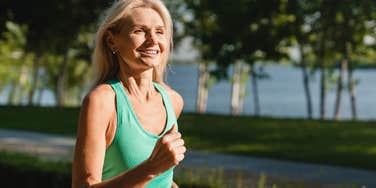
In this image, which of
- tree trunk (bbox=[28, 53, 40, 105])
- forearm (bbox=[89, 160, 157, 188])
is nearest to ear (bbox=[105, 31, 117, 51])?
forearm (bbox=[89, 160, 157, 188])

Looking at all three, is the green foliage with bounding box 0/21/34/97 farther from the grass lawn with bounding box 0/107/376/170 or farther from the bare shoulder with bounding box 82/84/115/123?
the bare shoulder with bounding box 82/84/115/123

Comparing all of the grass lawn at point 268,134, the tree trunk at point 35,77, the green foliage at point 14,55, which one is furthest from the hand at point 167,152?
the tree trunk at point 35,77

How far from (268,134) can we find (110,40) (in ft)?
52.9

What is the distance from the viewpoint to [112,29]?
207 centimetres

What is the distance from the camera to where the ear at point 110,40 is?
→ 81.6 inches

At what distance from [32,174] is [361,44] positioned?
24.5 meters

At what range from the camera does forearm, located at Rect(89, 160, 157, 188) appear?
5.97 feet

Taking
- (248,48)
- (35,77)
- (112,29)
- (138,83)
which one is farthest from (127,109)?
(35,77)

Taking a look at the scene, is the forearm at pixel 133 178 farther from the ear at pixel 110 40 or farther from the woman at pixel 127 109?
the ear at pixel 110 40

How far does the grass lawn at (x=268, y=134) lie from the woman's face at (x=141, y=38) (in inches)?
462

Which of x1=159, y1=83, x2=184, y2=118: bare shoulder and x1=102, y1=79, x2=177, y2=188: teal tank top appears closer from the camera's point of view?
x1=102, y1=79, x2=177, y2=188: teal tank top

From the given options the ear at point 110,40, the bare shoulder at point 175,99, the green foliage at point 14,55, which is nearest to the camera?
the ear at point 110,40

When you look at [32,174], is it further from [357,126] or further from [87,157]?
[357,126]

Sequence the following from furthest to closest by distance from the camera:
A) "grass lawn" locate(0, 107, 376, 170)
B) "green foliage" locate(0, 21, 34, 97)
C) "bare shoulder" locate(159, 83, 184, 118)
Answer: "green foliage" locate(0, 21, 34, 97)
"grass lawn" locate(0, 107, 376, 170)
"bare shoulder" locate(159, 83, 184, 118)
